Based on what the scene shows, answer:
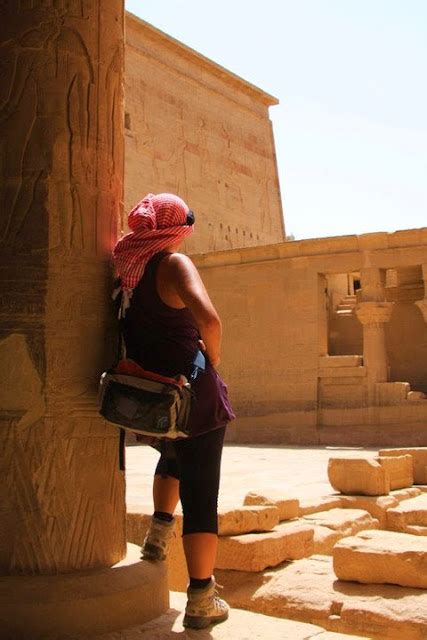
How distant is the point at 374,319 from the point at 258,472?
5580 millimetres

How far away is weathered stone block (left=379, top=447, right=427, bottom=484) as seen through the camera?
8.73 metres

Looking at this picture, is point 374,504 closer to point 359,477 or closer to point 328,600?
point 359,477

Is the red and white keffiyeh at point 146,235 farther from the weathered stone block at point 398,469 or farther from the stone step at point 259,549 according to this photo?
the weathered stone block at point 398,469

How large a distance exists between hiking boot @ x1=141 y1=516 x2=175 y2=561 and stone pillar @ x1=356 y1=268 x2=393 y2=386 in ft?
35.4

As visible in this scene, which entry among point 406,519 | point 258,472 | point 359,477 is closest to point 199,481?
point 406,519

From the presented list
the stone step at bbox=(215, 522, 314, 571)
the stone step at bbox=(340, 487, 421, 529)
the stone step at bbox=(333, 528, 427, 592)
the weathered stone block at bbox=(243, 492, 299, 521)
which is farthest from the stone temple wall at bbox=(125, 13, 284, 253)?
the stone step at bbox=(333, 528, 427, 592)

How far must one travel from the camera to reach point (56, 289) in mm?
3104

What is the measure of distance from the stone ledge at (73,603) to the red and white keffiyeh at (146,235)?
0.98 m

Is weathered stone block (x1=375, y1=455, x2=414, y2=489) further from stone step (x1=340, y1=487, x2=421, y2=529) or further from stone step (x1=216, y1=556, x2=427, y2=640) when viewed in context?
stone step (x1=216, y1=556, x2=427, y2=640)

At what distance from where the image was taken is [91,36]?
3.26 m

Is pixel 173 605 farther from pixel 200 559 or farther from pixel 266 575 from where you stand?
pixel 266 575

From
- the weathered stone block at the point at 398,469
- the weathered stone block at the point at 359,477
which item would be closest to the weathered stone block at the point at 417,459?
the weathered stone block at the point at 398,469

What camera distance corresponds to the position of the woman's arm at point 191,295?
2.92m

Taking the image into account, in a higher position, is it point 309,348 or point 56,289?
point 56,289
